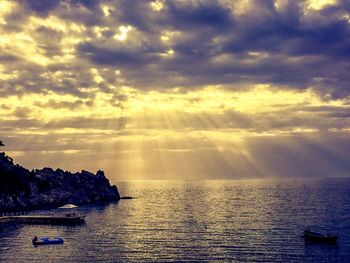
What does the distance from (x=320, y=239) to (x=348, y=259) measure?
697 inches

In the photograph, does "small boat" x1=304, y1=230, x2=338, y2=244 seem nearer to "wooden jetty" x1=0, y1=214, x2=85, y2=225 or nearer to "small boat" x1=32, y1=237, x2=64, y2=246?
"small boat" x1=32, y1=237, x2=64, y2=246

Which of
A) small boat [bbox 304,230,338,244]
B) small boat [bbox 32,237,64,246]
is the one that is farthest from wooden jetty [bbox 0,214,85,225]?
small boat [bbox 304,230,338,244]

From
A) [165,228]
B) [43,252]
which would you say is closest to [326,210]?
[165,228]

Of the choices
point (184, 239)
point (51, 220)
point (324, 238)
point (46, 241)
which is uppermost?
point (51, 220)

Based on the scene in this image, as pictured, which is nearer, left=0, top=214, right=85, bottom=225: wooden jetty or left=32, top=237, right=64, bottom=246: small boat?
left=32, top=237, right=64, bottom=246: small boat

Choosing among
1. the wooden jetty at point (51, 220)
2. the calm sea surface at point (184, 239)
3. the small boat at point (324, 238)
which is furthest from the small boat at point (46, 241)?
the small boat at point (324, 238)

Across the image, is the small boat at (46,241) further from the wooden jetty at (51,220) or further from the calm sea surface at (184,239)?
the wooden jetty at (51,220)

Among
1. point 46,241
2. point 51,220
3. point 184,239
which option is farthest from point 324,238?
point 51,220

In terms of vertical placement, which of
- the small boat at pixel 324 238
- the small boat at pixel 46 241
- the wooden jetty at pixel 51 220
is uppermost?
the wooden jetty at pixel 51 220

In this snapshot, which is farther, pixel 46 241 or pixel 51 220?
Result: pixel 51 220

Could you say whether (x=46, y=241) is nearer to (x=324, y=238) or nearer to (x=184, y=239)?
(x=184, y=239)

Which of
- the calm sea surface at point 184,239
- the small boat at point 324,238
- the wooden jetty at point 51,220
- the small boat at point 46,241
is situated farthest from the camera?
the wooden jetty at point 51,220

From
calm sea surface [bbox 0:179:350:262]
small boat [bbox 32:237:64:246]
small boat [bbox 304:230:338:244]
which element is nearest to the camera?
calm sea surface [bbox 0:179:350:262]

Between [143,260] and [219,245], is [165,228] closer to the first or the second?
[219,245]
